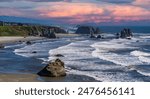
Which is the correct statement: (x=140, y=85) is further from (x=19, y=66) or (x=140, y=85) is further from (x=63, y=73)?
(x=19, y=66)

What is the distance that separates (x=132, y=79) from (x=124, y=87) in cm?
1552

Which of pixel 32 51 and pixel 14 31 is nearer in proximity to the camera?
pixel 32 51

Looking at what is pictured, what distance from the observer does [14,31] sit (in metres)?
117

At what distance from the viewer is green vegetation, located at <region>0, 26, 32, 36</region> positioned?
362 feet

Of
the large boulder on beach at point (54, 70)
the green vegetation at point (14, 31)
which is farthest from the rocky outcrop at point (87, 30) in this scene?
the large boulder on beach at point (54, 70)

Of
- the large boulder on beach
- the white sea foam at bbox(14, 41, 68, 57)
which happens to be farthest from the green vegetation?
the large boulder on beach

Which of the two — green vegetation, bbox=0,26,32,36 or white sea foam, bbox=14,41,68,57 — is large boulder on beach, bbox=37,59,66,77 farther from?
green vegetation, bbox=0,26,32,36

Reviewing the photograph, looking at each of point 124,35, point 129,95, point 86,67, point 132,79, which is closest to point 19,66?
point 86,67

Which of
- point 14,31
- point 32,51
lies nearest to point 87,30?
point 14,31

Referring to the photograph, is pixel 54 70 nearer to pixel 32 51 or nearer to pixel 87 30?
pixel 32 51

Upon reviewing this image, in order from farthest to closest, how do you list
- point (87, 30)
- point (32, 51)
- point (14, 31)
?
1. point (87, 30)
2. point (14, 31)
3. point (32, 51)

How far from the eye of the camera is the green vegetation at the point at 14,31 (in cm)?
11045

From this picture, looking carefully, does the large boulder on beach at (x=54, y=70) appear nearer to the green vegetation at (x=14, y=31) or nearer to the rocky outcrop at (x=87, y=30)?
the green vegetation at (x=14, y=31)

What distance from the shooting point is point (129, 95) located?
16203 millimetres
